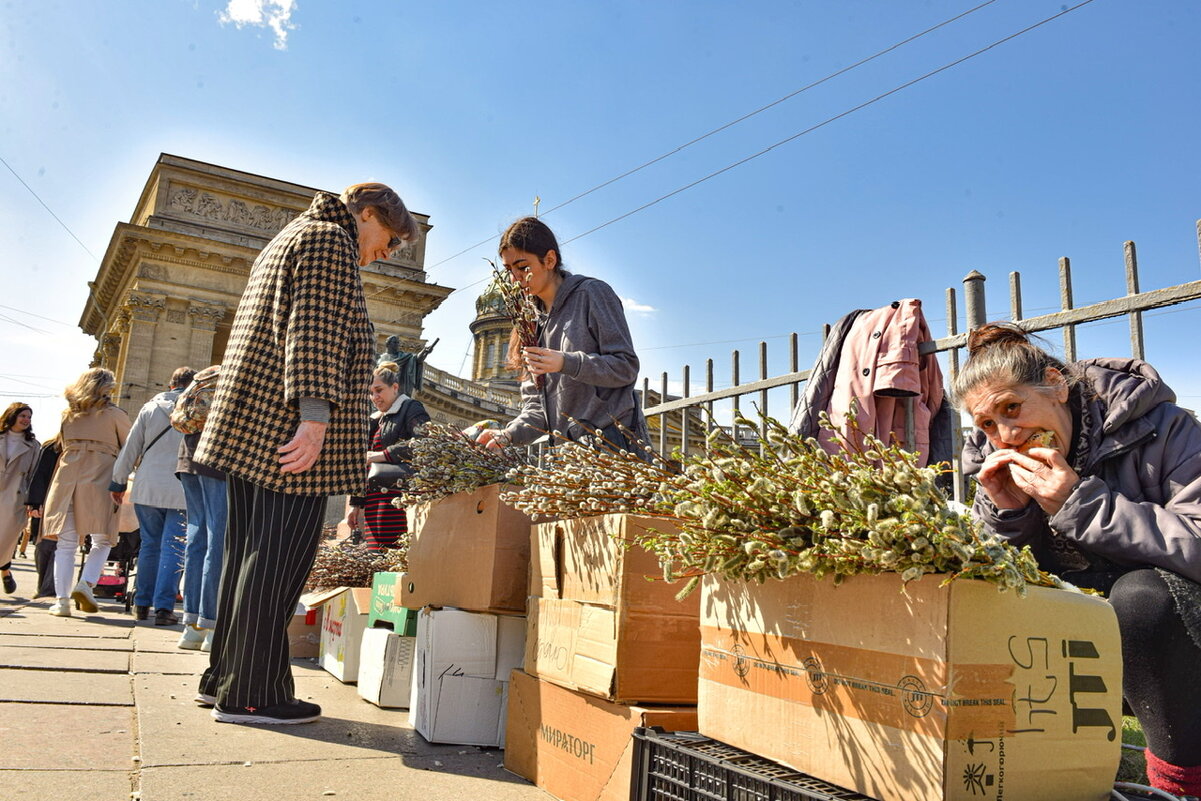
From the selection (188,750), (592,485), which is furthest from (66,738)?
(592,485)

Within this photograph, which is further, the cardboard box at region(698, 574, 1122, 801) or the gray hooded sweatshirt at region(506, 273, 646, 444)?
the gray hooded sweatshirt at region(506, 273, 646, 444)

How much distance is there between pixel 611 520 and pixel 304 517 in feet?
4.53

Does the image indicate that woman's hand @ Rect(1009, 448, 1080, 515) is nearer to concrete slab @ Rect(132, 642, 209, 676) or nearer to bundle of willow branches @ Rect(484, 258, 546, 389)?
bundle of willow branches @ Rect(484, 258, 546, 389)

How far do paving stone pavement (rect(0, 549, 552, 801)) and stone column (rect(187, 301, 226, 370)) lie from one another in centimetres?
2730

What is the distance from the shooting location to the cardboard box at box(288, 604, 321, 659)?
5.06 meters

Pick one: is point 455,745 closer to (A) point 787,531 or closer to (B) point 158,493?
(A) point 787,531

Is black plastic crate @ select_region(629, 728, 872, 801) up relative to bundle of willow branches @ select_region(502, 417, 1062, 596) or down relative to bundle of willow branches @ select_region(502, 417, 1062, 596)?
down

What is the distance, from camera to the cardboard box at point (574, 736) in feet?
6.69

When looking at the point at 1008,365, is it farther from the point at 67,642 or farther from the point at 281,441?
the point at 67,642

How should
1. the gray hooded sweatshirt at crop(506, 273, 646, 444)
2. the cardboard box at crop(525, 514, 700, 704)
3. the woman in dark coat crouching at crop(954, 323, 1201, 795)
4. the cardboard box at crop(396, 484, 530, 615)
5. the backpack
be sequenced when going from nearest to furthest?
the woman in dark coat crouching at crop(954, 323, 1201, 795)
the cardboard box at crop(525, 514, 700, 704)
the cardboard box at crop(396, 484, 530, 615)
the gray hooded sweatshirt at crop(506, 273, 646, 444)
the backpack

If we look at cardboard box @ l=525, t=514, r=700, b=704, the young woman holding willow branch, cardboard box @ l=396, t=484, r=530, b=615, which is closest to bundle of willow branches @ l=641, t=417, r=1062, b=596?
cardboard box @ l=525, t=514, r=700, b=704

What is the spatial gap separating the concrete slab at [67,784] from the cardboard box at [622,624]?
1141 millimetres

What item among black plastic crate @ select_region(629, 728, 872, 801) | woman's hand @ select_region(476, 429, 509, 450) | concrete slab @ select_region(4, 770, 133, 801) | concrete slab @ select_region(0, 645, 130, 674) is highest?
woman's hand @ select_region(476, 429, 509, 450)

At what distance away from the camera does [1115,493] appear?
198 centimetres
